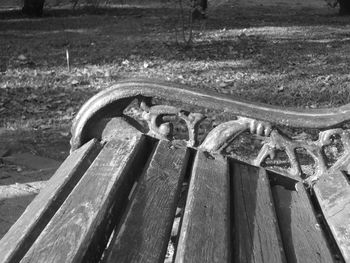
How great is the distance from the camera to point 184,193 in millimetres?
2055

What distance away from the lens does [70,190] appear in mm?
1748

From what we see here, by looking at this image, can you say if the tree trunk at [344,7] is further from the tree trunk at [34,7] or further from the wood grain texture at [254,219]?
the wood grain texture at [254,219]

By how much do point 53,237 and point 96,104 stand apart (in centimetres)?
80

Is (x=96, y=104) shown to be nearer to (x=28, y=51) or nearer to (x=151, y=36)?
(x=28, y=51)

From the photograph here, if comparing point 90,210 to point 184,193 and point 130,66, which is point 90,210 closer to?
point 184,193

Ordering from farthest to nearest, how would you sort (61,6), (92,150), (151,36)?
1. (61,6)
2. (151,36)
3. (92,150)

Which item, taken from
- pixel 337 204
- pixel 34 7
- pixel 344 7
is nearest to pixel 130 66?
pixel 337 204

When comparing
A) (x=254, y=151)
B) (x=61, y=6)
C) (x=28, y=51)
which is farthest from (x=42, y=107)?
(x=61, y=6)

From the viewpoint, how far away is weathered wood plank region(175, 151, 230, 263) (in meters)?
1.48

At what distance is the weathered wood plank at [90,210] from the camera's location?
A: 1.38 metres

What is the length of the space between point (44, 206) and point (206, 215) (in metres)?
0.44

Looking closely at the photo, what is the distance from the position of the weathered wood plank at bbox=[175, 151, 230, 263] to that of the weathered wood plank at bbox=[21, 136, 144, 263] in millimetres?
199

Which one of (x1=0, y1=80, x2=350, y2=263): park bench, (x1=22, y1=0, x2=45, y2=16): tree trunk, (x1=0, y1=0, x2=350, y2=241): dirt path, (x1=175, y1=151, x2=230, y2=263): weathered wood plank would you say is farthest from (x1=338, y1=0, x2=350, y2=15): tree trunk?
(x1=175, y1=151, x2=230, y2=263): weathered wood plank

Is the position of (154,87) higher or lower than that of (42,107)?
higher
